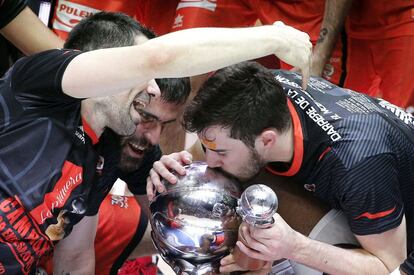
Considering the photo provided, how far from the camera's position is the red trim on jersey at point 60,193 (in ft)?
5.65

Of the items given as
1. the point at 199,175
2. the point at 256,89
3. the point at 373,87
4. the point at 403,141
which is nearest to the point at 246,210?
the point at 199,175

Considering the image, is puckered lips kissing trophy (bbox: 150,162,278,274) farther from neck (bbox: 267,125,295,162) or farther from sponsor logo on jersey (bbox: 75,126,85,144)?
sponsor logo on jersey (bbox: 75,126,85,144)

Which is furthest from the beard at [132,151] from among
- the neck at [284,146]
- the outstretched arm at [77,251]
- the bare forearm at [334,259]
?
the bare forearm at [334,259]

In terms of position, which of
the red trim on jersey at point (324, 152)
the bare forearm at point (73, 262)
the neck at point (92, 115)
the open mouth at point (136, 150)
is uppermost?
the neck at point (92, 115)

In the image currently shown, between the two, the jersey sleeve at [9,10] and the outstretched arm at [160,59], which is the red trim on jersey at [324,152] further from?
the jersey sleeve at [9,10]

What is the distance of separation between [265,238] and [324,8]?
5.12 ft

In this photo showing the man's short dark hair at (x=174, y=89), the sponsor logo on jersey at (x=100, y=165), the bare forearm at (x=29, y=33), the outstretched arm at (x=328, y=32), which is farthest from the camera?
the outstretched arm at (x=328, y=32)

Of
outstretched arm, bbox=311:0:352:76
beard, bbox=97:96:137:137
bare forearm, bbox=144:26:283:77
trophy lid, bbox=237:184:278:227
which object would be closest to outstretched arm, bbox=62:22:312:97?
bare forearm, bbox=144:26:283:77

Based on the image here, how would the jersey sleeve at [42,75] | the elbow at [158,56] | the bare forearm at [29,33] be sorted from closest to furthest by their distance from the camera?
the elbow at [158,56] → the jersey sleeve at [42,75] → the bare forearm at [29,33]

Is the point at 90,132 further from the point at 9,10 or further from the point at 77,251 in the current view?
the point at 9,10

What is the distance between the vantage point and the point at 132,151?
86.3 inches

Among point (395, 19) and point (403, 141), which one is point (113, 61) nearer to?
point (403, 141)

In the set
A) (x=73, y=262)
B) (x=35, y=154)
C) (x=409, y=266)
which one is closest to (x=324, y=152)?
(x=409, y=266)

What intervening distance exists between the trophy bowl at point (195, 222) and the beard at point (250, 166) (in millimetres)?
92
